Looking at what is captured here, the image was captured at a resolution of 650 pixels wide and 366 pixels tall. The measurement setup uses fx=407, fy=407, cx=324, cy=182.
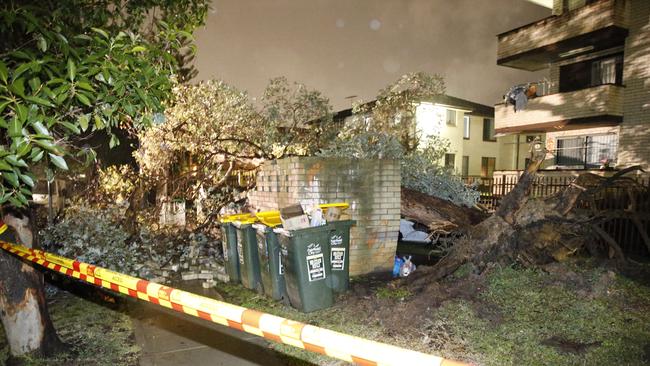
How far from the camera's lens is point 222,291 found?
21.0 feet

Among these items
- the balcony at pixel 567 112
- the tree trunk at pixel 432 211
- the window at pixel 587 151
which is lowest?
the tree trunk at pixel 432 211

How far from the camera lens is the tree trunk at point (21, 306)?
3900mm

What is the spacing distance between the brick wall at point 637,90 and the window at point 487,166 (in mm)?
13402

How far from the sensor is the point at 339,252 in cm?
559

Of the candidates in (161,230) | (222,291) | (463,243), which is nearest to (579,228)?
(463,243)

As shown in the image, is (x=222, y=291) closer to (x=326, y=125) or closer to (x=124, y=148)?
(x=326, y=125)

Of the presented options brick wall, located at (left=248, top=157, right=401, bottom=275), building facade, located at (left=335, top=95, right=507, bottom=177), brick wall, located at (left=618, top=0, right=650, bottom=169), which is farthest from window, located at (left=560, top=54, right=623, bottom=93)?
brick wall, located at (left=248, top=157, right=401, bottom=275)

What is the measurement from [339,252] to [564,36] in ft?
45.1

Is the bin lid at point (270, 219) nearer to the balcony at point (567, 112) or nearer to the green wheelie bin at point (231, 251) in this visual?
the green wheelie bin at point (231, 251)

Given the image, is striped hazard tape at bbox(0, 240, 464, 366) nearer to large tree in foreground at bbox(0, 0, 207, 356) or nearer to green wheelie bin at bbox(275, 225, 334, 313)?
large tree in foreground at bbox(0, 0, 207, 356)

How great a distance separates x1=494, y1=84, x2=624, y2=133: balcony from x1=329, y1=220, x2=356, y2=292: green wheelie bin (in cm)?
1208

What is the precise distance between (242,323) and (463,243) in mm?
4661

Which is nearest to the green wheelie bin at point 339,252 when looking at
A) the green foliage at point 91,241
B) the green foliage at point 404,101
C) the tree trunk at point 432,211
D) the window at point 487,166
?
the tree trunk at point 432,211

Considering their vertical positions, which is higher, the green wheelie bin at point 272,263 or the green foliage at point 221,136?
the green foliage at point 221,136
